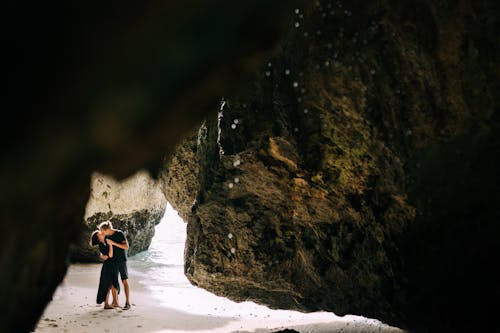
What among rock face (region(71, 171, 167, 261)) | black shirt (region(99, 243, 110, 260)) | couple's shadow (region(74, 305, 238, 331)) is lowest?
couple's shadow (region(74, 305, 238, 331))

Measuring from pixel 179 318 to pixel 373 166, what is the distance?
436 centimetres

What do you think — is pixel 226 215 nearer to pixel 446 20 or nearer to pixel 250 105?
pixel 250 105

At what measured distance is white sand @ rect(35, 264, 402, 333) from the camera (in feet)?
22.2

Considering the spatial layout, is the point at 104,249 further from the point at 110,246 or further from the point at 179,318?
the point at 179,318

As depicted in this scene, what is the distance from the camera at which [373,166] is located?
5316mm

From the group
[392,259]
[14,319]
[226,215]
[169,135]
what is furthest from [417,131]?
[14,319]

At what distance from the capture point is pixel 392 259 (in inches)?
208

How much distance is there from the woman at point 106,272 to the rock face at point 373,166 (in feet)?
7.94

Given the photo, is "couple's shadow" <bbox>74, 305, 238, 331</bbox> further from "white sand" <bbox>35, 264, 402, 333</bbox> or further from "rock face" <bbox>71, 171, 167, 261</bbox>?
"rock face" <bbox>71, 171, 167, 261</bbox>

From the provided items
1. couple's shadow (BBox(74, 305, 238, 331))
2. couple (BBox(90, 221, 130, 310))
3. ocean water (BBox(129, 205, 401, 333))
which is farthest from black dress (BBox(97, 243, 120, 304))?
ocean water (BBox(129, 205, 401, 333))

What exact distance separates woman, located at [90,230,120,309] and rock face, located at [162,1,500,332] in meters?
2.42

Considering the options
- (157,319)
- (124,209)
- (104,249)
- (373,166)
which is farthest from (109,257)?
(124,209)

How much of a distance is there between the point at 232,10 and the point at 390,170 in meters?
4.20

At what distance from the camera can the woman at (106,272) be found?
7766 mm
